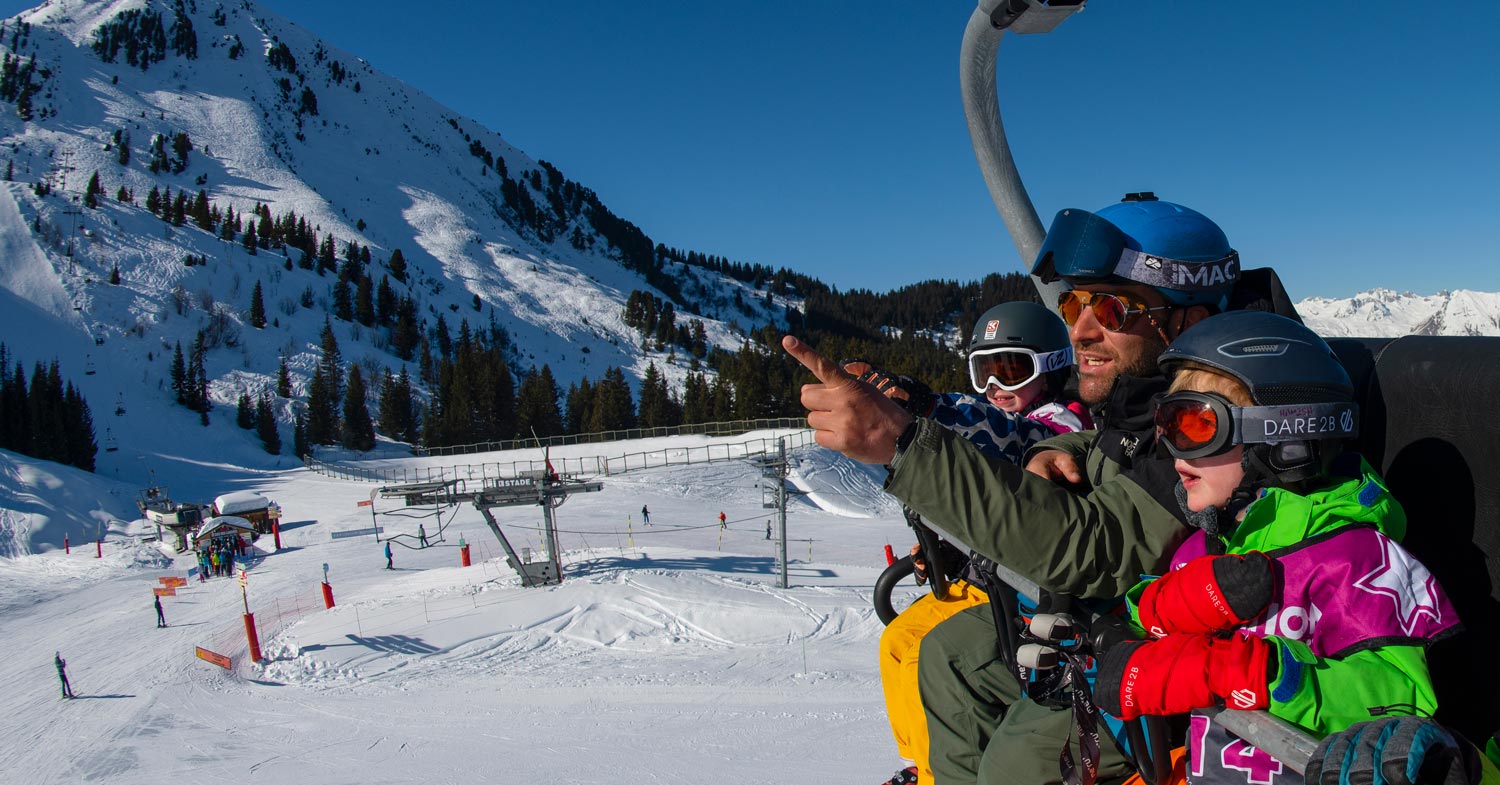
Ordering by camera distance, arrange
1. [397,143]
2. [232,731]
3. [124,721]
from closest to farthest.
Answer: [232,731], [124,721], [397,143]

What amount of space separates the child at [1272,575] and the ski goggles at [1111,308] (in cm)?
45

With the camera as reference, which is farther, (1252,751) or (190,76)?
(190,76)

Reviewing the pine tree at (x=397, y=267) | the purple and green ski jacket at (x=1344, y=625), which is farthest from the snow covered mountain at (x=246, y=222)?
the purple and green ski jacket at (x=1344, y=625)

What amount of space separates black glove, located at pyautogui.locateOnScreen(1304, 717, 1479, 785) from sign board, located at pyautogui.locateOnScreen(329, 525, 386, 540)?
113 feet

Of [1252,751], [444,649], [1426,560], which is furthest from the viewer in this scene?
[444,649]

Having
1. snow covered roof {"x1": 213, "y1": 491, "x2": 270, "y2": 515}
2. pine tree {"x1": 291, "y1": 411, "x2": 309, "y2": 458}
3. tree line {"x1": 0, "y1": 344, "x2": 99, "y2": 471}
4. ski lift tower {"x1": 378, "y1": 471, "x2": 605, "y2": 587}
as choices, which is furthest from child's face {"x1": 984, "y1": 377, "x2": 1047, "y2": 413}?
pine tree {"x1": 291, "y1": 411, "x2": 309, "y2": 458}

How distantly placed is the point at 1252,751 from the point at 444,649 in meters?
16.2

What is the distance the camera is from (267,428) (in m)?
69.4

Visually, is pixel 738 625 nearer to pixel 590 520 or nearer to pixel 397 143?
pixel 590 520

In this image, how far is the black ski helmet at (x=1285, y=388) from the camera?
1801 millimetres

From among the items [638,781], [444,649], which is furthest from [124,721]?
[638,781]

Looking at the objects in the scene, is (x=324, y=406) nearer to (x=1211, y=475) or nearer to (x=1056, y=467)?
(x=1056, y=467)

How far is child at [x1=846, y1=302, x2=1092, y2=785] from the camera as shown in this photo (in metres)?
2.95

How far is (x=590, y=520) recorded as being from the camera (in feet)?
98.9
